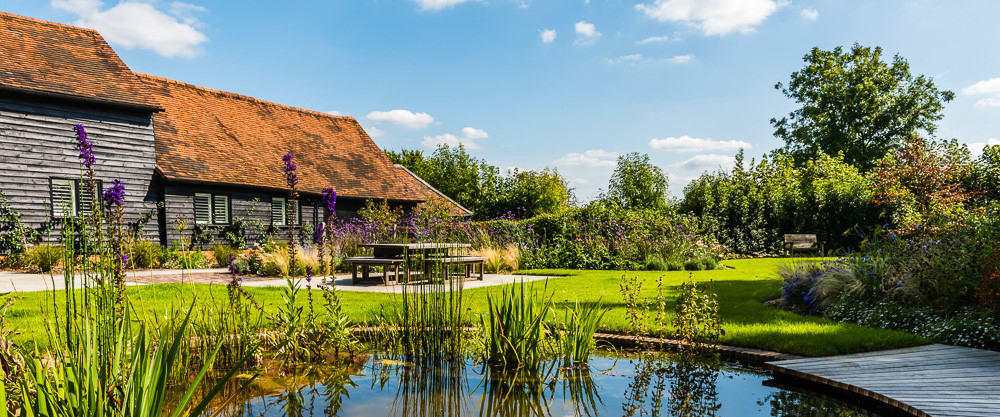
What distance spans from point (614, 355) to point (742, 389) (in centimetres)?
111

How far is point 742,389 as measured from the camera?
4.25m

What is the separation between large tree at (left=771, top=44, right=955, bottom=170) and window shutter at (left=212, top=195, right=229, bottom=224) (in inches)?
1154

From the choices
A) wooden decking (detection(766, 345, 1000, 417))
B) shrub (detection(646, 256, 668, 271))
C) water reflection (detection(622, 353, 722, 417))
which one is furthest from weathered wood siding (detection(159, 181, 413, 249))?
wooden decking (detection(766, 345, 1000, 417))

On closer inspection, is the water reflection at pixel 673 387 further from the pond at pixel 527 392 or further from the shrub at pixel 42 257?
the shrub at pixel 42 257

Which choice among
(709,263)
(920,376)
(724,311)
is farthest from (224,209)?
(920,376)

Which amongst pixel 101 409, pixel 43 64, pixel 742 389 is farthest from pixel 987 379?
pixel 43 64

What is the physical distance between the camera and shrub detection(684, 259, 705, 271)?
13.9 m

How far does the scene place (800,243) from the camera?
18.9 metres

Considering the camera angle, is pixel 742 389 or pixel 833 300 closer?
pixel 742 389

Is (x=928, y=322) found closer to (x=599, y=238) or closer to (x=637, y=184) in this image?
(x=599, y=238)

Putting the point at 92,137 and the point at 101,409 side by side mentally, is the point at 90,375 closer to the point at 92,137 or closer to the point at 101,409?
the point at 101,409

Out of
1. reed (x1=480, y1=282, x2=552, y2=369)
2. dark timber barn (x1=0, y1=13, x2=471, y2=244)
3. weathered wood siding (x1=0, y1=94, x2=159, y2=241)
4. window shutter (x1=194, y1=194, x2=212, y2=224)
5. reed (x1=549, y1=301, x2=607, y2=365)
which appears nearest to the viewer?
reed (x1=480, y1=282, x2=552, y2=369)

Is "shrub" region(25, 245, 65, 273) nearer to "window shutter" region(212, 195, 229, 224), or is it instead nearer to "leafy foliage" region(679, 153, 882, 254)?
"window shutter" region(212, 195, 229, 224)

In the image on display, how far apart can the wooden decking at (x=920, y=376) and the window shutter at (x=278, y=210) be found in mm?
16912
